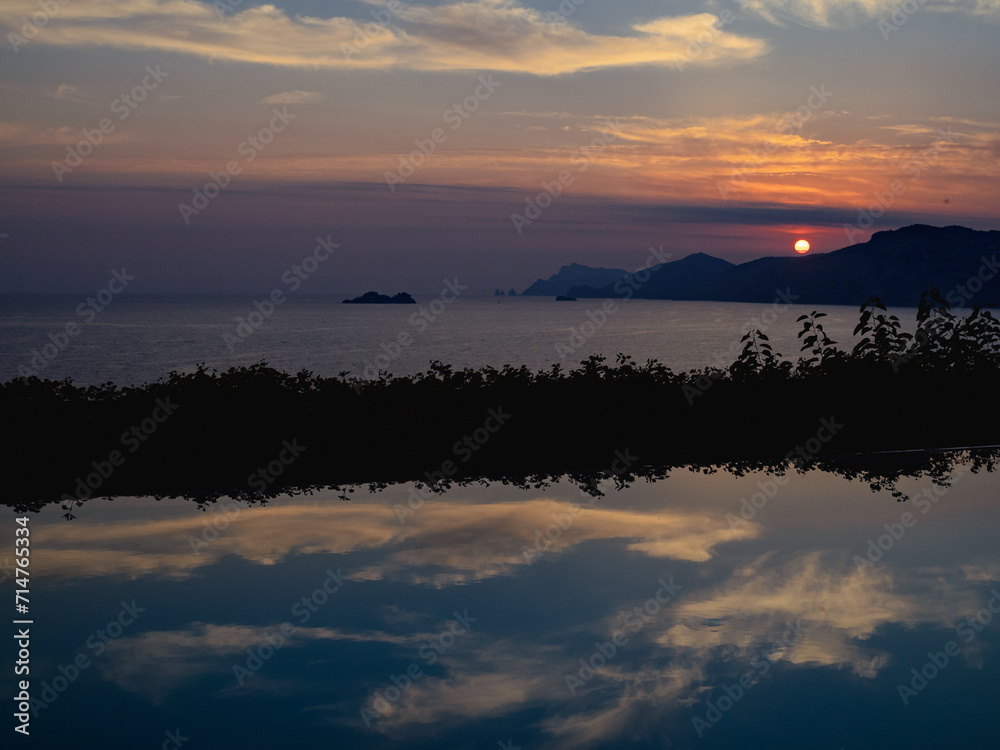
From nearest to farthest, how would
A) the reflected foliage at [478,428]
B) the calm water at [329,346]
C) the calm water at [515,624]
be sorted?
the calm water at [515,624] → the reflected foliage at [478,428] → the calm water at [329,346]

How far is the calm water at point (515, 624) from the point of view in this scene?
4.75m

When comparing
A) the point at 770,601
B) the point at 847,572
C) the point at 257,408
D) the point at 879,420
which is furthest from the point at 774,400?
the point at 257,408

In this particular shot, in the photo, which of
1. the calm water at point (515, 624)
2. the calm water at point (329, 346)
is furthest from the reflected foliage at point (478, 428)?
the calm water at point (329, 346)

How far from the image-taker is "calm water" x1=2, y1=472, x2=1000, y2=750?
4746 millimetres

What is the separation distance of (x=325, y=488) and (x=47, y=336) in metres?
104

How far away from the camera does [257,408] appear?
1033 cm

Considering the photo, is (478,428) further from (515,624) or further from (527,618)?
(515,624)

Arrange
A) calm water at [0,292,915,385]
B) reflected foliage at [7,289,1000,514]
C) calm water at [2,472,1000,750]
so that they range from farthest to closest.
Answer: calm water at [0,292,915,385] < reflected foliage at [7,289,1000,514] < calm water at [2,472,1000,750]

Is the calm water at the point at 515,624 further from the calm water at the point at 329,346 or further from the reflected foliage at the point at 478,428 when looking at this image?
the calm water at the point at 329,346

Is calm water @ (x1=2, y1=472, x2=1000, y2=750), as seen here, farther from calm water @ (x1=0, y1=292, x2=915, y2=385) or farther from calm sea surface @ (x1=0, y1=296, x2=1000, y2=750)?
calm water @ (x1=0, y1=292, x2=915, y2=385)

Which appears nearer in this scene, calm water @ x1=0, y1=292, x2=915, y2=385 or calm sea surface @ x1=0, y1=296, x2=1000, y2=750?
calm sea surface @ x1=0, y1=296, x2=1000, y2=750

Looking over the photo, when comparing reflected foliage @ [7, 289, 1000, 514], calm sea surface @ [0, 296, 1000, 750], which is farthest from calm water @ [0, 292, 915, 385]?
calm sea surface @ [0, 296, 1000, 750]

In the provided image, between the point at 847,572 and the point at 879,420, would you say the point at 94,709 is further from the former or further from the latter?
the point at 879,420

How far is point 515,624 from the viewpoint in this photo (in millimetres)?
6051
